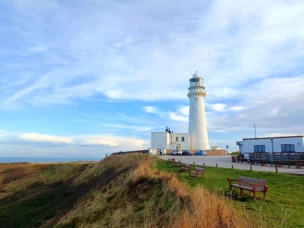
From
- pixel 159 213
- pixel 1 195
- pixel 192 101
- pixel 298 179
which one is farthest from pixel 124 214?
pixel 192 101

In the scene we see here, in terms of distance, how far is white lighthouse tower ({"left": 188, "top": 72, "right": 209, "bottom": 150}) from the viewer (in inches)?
2021

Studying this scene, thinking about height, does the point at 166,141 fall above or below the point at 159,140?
below

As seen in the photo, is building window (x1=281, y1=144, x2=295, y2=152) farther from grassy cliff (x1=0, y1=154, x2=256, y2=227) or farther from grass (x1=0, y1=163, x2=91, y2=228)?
grass (x1=0, y1=163, x2=91, y2=228)

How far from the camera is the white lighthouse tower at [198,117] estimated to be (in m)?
51.3

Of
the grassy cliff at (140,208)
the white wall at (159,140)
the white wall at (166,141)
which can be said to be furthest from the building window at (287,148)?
the white wall at (159,140)

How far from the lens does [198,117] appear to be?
51.6 metres

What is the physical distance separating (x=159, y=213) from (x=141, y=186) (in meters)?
3.83

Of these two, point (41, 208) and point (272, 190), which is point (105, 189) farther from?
point (272, 190)

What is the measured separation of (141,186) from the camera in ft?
38.0

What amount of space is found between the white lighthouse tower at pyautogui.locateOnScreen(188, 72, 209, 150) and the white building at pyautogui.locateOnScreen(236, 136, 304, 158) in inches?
615

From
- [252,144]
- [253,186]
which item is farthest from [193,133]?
[253,186]

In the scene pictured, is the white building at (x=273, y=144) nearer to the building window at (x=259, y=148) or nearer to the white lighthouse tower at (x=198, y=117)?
the building window at (x=259, y=148)

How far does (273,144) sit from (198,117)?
21.8 metres

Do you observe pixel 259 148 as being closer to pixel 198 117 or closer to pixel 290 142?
pixel 290 142
